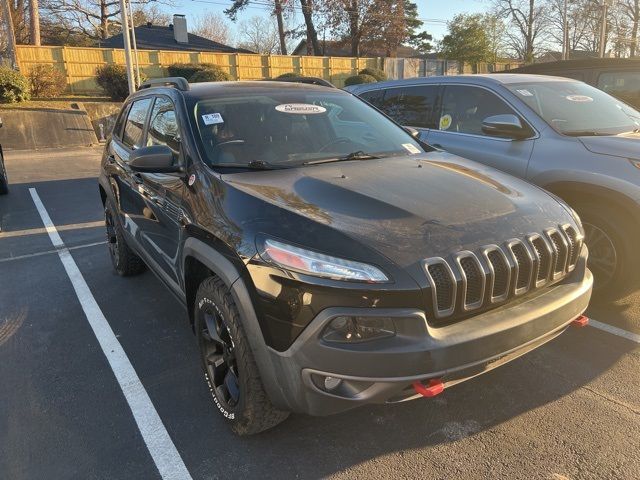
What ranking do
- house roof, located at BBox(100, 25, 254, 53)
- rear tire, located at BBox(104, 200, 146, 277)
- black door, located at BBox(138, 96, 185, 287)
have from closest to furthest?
black door, located at BBox(138, 96, 185, 287) < rear tire, located at BBox(104, 200, 146, 277) < house roof, located at BBox(100, 25, 254, 53)

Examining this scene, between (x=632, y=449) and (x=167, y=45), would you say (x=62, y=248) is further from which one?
(x=167, y=45)

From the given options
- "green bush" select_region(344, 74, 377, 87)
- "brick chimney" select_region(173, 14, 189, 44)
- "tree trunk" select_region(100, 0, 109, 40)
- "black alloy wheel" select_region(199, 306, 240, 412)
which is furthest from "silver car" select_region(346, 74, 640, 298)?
"tree trunk" select_region(100, 0, 109, 40)

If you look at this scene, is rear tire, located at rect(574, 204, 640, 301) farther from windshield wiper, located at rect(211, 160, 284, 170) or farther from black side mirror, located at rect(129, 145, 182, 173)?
black side mirror, located at rect(129, 145, 182, 173)

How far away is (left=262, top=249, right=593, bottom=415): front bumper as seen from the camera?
1.99 meters

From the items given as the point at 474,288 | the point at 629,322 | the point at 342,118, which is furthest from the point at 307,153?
the point at 629,322

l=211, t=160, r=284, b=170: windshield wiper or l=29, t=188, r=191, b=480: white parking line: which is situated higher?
l=211, t=160, r=284, b=170: windshield wiper

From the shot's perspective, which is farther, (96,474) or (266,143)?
(266,143)

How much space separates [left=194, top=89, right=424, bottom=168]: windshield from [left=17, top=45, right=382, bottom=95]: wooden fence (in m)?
17.8

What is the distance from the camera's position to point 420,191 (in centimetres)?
264

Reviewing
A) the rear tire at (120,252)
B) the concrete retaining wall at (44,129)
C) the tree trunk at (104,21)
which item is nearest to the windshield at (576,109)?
the rear tire at (120,252)

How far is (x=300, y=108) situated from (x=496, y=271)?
76.1 inches

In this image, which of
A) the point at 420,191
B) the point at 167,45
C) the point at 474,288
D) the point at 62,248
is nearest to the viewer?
the point at 474,288

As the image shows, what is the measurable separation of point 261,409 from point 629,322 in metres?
2.90

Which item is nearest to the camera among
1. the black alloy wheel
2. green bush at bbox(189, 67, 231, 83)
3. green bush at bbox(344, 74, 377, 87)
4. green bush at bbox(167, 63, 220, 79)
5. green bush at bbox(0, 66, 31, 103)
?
the black alloy wheel
